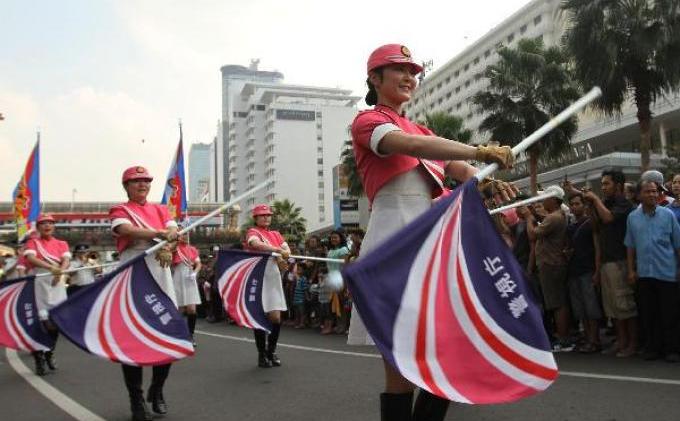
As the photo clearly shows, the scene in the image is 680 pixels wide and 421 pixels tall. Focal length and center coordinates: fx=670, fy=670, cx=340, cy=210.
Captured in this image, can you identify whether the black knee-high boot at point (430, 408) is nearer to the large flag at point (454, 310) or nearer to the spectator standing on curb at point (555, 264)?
the large flag at point (454, 310)

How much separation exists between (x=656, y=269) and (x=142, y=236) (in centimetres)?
530

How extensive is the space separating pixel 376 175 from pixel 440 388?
1063 millimetres

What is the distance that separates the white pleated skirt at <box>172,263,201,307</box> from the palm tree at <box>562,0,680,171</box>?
13.1 metres

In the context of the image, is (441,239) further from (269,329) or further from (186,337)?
(269,329)

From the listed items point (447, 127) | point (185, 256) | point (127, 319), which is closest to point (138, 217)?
point (127, 319)

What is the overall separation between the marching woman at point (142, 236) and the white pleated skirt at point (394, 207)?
2.62 metres

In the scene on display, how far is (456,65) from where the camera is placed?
102312 millimetres

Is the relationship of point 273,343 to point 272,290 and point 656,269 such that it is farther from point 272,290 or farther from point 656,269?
point 656,269

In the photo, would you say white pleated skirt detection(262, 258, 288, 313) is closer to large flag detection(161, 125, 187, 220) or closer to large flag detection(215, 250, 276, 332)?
large flag detection(215, 250, 276, 332)

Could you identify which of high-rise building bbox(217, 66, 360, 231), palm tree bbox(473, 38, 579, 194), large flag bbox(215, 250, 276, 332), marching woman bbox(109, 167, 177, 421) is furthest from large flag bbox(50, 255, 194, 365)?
high-rise building bbox(217, 66, 360, 231)

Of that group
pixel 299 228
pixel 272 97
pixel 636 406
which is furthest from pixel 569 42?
pixel 272 97

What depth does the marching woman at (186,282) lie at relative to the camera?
8867 millimetres

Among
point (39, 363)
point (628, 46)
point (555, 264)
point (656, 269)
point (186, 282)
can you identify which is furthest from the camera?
point (628, 46)

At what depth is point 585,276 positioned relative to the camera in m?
8.23
